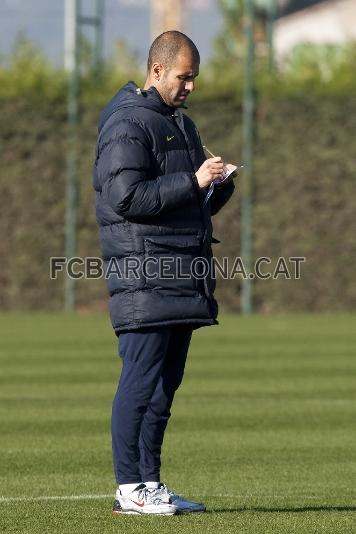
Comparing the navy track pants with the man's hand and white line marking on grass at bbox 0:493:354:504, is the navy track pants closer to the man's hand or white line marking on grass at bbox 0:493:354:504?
white line marking on grass at bbox 0:493:354:504

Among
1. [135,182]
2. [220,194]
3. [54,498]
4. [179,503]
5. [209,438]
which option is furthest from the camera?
[209,438]

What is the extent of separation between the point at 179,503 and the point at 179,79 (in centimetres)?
193

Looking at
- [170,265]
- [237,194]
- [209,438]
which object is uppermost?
[237,194]

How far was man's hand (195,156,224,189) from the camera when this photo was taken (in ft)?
22.2

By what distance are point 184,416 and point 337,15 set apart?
1620 inches

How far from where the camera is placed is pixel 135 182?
6.70 meters

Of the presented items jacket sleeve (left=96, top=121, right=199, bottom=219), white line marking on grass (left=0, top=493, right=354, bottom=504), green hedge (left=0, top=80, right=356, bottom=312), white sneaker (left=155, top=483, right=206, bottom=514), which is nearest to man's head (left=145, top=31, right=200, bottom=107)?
jacket sleeve (left=96, top=121, right=199, bottom=219)

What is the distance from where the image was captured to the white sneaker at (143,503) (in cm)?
689

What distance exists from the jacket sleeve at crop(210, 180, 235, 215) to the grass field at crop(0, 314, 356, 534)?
1.42 metres

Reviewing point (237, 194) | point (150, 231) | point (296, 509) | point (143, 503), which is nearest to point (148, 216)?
point (150, 231)

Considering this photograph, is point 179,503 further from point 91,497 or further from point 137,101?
point 137,101

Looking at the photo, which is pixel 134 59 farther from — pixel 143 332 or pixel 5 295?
pixel 143 332

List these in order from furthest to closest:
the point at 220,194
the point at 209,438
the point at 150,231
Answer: the point at 209,438 → the point at 220,194 → the point at 150,231

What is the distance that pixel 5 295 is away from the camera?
25578mm
